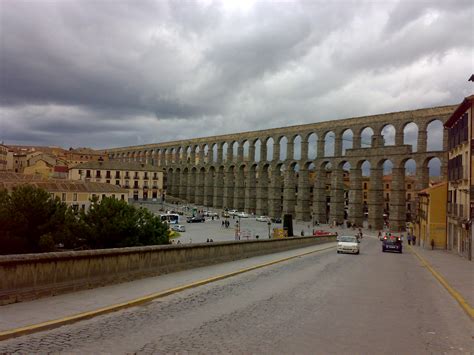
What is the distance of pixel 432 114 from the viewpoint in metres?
77.4

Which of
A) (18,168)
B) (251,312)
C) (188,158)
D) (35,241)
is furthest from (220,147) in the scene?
(251,312)

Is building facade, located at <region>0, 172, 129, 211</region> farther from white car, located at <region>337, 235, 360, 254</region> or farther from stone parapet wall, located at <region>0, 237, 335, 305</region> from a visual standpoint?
stone parapet wall, located at <region>0, 237, 335, 305</region>

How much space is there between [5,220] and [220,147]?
336ft

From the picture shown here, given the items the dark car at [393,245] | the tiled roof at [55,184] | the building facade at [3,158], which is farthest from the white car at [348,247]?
the building facade at [3,158]

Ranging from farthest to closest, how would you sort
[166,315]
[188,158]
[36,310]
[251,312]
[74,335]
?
[188,158] < [251,312] < [166,315] < [36,310] < [74,335]

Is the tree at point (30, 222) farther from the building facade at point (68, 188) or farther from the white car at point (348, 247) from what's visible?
the building facade at point (68, 188)

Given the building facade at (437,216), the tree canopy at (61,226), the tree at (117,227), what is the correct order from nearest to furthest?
1. the tree canopy at (61,226)
2. the tree at (117,227)
3. the building facade at (437,216)

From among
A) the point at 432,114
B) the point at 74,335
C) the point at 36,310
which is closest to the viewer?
the point at 74,335

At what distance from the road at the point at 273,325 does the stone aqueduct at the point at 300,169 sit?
232 ft

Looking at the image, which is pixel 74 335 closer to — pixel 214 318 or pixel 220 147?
pixel 214 318

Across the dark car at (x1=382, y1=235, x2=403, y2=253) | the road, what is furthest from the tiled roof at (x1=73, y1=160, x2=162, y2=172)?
the road

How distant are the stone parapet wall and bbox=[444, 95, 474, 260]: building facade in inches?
874

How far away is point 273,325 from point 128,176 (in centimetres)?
10224

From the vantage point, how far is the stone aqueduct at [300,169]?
80.8m
